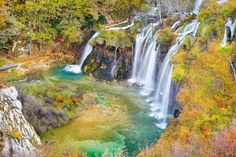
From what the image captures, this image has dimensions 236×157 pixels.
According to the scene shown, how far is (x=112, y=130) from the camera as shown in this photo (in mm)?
26422

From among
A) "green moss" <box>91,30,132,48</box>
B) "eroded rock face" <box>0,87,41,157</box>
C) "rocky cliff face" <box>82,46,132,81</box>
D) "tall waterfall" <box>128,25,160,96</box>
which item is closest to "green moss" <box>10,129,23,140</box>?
"eroded rock face" <box>0,87,41,157</box>

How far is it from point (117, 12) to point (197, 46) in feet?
52.4

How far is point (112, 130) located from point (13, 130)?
7270 millimetres

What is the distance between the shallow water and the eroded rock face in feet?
4.47

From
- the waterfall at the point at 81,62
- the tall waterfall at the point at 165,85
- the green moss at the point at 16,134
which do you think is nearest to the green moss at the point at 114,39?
the waterfall at the point at 81,62

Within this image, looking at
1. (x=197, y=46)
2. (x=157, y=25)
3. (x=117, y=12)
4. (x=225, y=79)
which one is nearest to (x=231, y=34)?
(x=197, y=46)

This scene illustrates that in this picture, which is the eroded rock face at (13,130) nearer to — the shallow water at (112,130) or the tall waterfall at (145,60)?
the shallow water at (112,130)

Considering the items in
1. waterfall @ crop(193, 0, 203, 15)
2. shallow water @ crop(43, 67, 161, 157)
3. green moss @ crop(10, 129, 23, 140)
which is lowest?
shallow water @ crop(43, 67, 161, 157)

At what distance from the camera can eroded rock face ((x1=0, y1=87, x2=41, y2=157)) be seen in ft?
66.6

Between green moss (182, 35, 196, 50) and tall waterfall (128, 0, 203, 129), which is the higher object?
green moss (182, 35, 196, 50)

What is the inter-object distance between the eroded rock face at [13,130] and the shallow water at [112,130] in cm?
136

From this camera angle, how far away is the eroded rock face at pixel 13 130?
2030 centimetres

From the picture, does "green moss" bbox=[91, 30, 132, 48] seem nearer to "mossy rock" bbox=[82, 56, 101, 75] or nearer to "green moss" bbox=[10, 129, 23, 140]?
"mossy rock" bbox=[82, 56, 101, 75]

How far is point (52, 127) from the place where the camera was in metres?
27.2
